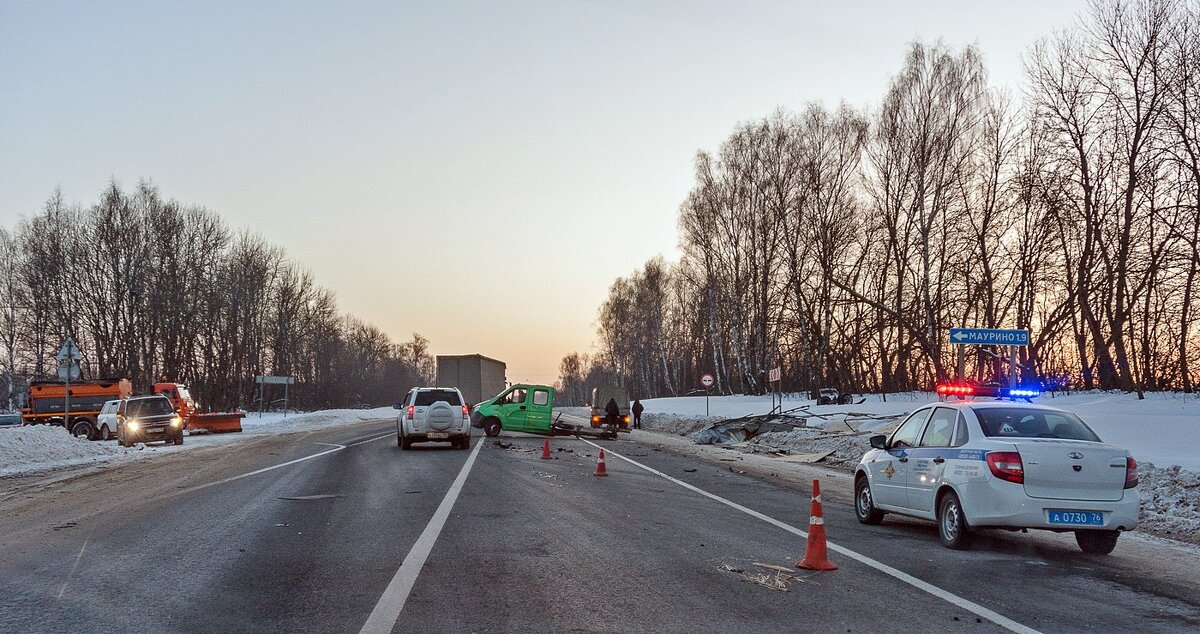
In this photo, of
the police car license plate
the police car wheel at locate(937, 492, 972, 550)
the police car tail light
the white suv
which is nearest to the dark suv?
the white suv

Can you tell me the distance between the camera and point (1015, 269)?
128 feet

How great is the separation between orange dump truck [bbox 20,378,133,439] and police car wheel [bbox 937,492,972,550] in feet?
128

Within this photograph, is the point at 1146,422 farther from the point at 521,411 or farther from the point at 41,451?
the point at 41,451

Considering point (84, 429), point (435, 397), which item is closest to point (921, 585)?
point (435, 397)

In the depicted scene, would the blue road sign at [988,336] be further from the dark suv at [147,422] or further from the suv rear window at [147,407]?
the suv rear window at [147,407]

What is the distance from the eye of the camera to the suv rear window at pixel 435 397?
960 inches

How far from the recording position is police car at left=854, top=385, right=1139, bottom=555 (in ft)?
27.4

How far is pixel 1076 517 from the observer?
8.32m

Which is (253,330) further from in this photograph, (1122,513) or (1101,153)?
(1122,513)

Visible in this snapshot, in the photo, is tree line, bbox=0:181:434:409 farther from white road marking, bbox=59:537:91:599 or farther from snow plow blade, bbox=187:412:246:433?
white road marking, bbox=59:537:91:599

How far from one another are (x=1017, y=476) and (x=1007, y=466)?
122 mm

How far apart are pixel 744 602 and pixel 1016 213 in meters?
35.9

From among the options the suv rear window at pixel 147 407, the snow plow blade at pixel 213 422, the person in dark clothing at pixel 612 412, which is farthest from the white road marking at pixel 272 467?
the snow plow blade at pixel 213 422

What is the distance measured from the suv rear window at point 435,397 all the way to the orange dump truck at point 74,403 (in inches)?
863
